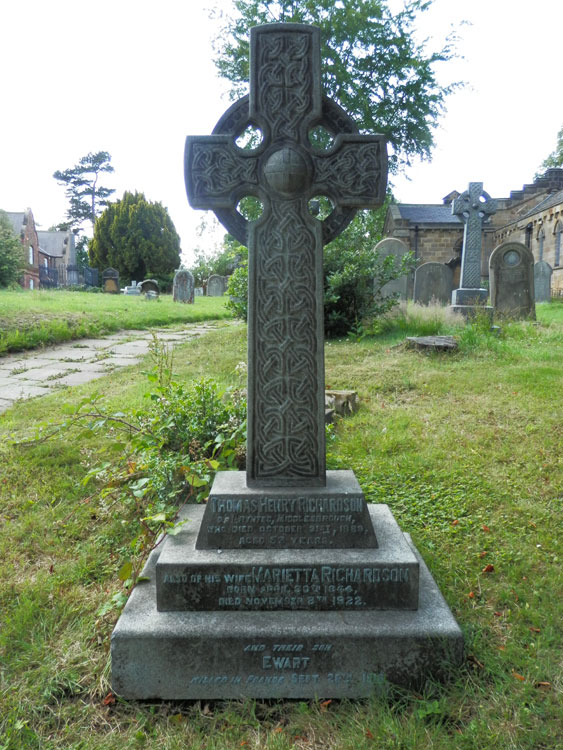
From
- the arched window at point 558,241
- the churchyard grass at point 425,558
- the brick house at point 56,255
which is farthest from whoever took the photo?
the brick house at point 56,255

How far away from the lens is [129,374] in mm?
6359

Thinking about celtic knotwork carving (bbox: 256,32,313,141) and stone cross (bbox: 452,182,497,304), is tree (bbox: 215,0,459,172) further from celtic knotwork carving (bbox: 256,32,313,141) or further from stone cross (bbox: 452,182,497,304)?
celtic knotwork carving (bbox: 256,32,313,141)

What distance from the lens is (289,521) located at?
2158 millimetres

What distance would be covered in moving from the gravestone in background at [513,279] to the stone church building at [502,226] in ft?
40.6

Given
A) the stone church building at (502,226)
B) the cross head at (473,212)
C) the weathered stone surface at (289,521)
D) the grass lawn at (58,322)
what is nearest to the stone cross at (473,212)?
the cross head at (473,212)

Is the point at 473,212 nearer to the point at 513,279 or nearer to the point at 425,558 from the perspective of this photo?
the point at 513,279

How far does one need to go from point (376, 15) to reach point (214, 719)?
73.7 ft

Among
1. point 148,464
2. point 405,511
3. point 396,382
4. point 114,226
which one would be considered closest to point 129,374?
point 396,382

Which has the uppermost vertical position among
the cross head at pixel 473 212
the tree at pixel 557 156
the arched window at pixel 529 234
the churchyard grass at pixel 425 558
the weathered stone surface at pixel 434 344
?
the tree at pixel 557 156

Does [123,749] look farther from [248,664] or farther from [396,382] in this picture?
[396,382]

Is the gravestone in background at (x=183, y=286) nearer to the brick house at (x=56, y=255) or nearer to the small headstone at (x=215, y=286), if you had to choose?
the small headstone at (x=215, y=286)

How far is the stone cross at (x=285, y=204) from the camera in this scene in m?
2.18

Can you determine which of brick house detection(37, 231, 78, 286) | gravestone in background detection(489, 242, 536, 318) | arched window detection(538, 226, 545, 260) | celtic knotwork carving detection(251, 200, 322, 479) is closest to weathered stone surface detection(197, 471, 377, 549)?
celtic knotwork carving detection(251, 200, 322, 479)

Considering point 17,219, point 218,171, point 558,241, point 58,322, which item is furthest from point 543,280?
point 17,219
